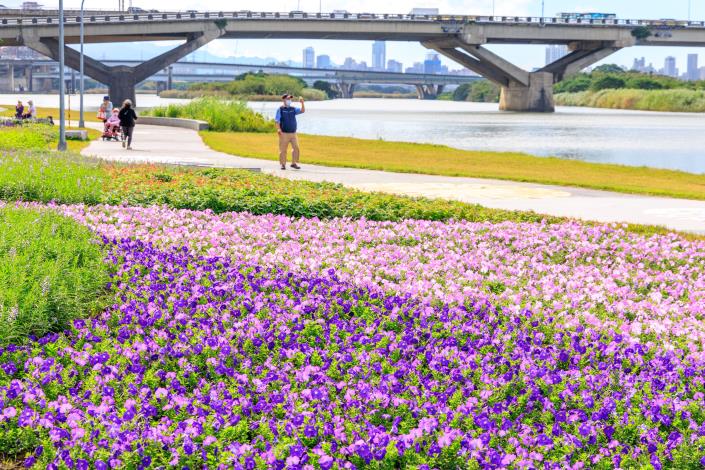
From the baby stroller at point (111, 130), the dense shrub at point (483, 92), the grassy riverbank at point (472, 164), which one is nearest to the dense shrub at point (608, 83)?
the dense shrub at point (483, 92)

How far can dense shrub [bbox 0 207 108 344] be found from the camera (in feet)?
24.5

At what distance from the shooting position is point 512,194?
1919cm

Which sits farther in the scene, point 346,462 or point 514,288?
point 514,288

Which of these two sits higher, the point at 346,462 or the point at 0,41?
the point at 0,41

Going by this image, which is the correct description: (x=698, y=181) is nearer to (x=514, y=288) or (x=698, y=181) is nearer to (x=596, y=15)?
(x=514, y=288)

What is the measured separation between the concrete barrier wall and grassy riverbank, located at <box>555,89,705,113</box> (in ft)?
278

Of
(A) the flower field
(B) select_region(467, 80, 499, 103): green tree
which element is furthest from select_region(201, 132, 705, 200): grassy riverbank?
(B) select_region(467, 80, 499, 103): green tree

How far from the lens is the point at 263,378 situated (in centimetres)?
649

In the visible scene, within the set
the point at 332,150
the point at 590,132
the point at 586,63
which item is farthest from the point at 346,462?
the point at 586,63

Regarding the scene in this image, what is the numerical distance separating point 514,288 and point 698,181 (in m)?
20.8

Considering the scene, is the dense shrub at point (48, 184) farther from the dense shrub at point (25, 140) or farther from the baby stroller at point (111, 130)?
the baby stroller at point (111, 130)

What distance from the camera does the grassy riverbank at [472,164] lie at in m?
24.2

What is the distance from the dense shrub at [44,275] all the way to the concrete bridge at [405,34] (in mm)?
83054

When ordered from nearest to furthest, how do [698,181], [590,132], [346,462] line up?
[346,462] → [698,181] → [590,132]
